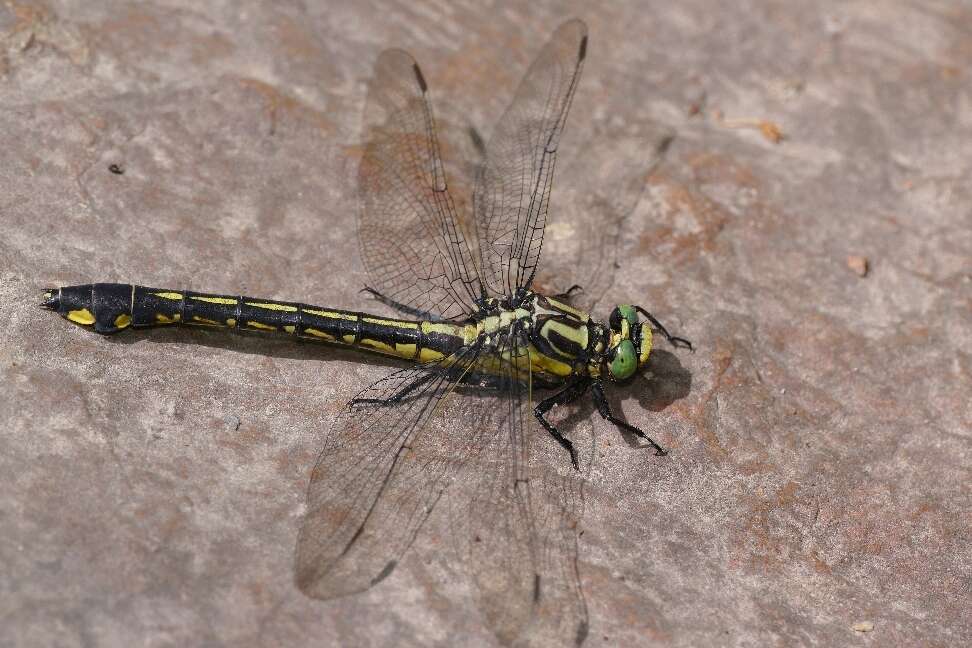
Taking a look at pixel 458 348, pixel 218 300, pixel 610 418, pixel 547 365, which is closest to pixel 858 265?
pixel 610 418

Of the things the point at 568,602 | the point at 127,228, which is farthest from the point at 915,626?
the point at 127,228

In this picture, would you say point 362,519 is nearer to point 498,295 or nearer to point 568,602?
point 568,602

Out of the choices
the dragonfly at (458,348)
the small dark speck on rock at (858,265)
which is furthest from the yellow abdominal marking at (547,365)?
the small dark speck on rock at (858,265)

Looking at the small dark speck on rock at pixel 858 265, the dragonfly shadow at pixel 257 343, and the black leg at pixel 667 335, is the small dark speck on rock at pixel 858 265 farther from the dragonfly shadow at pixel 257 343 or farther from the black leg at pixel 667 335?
the dragonfly shadow at pixel 257 343

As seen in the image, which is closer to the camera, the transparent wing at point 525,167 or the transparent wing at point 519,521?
the transparent wing at point 519,521

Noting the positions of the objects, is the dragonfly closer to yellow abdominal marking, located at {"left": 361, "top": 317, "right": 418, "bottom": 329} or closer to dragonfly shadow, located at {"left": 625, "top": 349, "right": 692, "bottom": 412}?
yellow abdominal marking, located at {"left": 361, "top": 317, "right": 418, "bottom": 329}

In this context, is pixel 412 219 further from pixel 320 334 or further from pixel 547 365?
pixel 547 365
